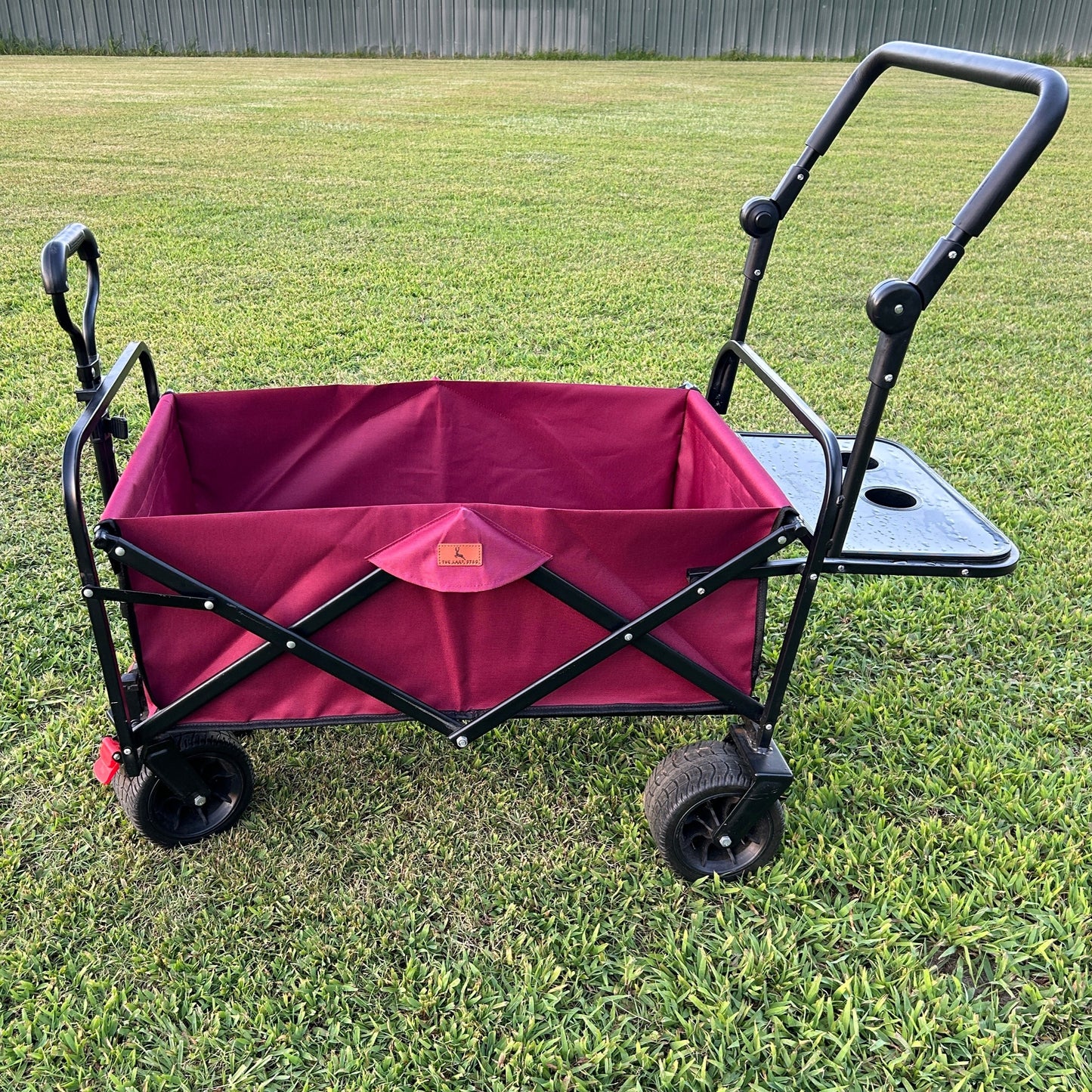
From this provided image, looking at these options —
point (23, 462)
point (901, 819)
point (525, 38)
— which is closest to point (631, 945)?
point (901, 819)

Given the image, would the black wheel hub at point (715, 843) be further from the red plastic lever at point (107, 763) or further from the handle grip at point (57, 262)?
the handle grip at point (57, 262)

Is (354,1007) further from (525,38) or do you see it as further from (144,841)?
(525,38)

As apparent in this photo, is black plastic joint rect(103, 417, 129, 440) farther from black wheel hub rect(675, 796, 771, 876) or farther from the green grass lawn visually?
black wheel hub rect(675, 796, 771, 876)

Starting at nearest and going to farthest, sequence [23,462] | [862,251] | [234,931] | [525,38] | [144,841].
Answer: [234,931]
[144,841]
[23,462]
[862,251]
[525,38]

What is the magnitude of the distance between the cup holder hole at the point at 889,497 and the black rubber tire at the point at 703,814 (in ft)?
2.18

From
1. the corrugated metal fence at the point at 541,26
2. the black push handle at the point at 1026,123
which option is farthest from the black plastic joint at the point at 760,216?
the corrugated metal fence at the point at 541,26

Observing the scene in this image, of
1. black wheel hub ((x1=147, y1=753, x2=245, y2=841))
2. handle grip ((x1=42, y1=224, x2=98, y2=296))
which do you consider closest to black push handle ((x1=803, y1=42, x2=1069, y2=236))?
handle grip ((x1=42, y1=224, x2=98, y2=296))

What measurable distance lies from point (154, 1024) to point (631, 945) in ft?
2.95

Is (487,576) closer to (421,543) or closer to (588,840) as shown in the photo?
(421,543)

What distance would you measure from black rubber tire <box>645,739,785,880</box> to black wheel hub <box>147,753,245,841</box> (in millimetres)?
909

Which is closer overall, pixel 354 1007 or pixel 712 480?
pixel 354 1007

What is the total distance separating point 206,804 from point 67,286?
Result: 1.13 meters

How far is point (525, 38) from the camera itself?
21781mm

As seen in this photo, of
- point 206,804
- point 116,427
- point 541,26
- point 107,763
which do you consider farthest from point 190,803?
point 541,26
